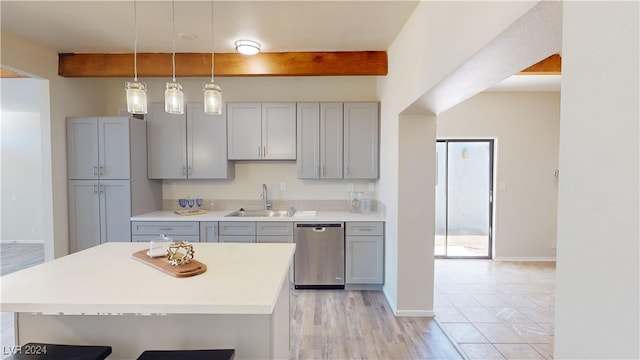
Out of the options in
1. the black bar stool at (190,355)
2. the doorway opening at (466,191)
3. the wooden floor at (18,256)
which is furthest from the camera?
the doorway opening at (466,191)

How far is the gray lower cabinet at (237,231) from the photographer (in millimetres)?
3641

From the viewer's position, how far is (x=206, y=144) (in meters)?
3.94

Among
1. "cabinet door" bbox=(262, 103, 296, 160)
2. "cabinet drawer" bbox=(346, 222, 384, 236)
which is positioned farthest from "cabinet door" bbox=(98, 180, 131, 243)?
"cabinet drawer" bbox=(346, 222, 384, 236)

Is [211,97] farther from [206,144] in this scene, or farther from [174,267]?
[206,144]

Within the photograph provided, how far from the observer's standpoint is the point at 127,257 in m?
1.92

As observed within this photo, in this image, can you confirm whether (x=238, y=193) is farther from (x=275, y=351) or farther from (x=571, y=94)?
(x=571, y=94)

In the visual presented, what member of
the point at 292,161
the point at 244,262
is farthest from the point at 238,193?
the point at 244,262

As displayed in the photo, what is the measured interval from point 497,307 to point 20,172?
28.5 feet

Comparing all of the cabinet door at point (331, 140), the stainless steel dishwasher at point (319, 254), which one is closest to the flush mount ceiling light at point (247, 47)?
the cabinet door at point (331, 140)

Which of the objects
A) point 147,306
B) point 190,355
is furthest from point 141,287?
point 190,355

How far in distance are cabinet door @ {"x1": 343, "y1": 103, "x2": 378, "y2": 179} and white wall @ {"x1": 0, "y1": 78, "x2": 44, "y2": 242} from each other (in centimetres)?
640

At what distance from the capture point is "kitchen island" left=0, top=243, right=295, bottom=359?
1.25 m

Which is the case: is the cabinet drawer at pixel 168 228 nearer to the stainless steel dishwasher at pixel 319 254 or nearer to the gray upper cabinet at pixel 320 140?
the stainless steel dishwasher at pixel 319 254

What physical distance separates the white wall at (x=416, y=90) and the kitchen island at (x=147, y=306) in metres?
1.52
